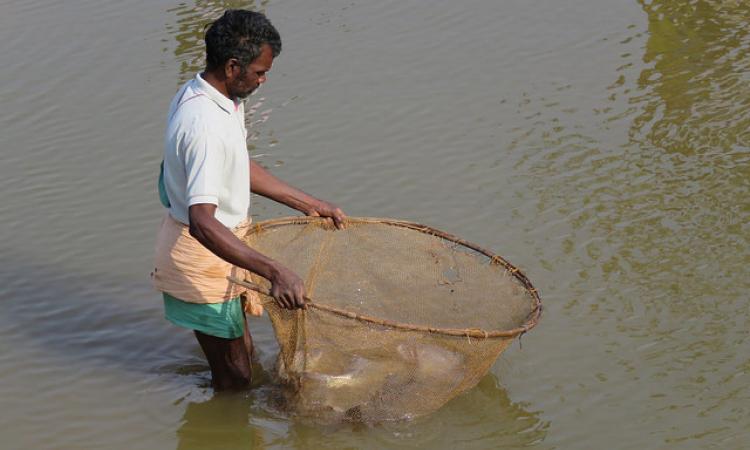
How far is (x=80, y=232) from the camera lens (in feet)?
20.7

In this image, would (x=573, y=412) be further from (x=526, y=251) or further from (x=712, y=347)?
(x=526, y=251)

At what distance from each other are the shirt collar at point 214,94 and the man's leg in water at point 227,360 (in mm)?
998

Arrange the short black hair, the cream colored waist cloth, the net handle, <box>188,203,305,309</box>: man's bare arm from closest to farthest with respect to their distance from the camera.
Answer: <box>188,203,305,309</box>: man's bare arm < the short black hair < the net handle < the cream colored waist cloth

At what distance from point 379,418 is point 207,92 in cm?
154

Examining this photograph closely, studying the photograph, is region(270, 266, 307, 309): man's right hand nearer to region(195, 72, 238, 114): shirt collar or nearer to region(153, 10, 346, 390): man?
region(153, 10, 346, 390): man

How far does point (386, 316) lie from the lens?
15.9 ft

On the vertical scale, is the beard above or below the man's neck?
below

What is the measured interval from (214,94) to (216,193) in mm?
401

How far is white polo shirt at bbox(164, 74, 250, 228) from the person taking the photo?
3.83m


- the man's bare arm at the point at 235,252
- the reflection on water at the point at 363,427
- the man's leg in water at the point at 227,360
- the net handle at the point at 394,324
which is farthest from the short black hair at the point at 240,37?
the reflection on water at the point at 363,427

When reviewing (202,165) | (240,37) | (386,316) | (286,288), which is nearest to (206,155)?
(202,165)

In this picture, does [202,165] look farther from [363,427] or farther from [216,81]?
[363,427]

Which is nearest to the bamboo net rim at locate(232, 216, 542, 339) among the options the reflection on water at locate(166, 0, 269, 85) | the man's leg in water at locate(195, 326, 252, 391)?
the man's leg in water at locate(195, 326, 252, 391)

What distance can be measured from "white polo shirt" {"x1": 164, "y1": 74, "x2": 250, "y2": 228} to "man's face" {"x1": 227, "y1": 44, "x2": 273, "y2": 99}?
0.05 m
